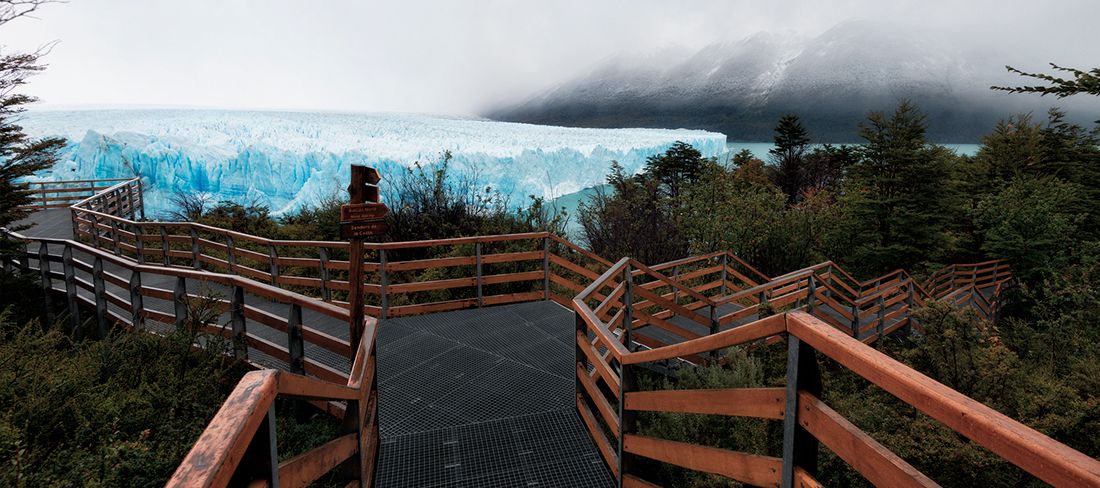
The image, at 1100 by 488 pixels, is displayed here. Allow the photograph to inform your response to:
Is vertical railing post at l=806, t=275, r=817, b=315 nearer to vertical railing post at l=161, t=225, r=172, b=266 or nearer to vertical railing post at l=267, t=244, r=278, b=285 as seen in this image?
vertical railing post at l=267, t=244, r=278, b=285

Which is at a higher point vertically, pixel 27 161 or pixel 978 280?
pixel 27 161

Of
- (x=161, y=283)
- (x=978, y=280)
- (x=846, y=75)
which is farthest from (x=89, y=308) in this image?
(x=846, y=75)

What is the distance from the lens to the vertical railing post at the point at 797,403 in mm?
1622

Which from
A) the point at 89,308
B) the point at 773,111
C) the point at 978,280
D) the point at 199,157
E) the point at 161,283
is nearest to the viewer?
the point at 89,308

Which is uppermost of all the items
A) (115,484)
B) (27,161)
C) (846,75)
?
(846,75)

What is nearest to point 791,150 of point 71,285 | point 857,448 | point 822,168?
point 822,168

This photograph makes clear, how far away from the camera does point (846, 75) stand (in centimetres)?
17612

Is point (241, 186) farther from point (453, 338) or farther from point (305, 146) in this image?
point (453, 338)

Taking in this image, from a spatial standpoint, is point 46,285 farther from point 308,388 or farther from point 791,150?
point 791,150

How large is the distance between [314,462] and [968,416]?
2.02 meters

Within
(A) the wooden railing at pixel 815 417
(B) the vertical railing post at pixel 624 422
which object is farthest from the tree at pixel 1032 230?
(A) the wooden railing at pixel 815 417

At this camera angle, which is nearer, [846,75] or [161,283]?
[161,283]

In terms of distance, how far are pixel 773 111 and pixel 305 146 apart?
140 metres

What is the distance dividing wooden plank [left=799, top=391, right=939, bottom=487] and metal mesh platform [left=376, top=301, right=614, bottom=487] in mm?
2203
